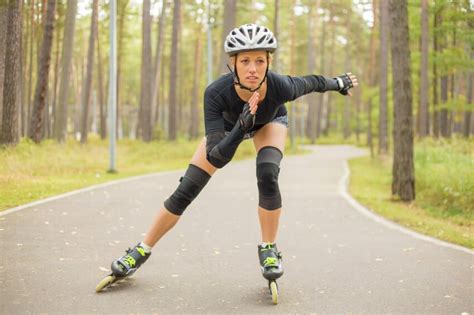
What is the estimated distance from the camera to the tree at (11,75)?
1359cm

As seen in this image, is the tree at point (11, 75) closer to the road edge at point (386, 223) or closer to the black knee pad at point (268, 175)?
the road edge at point (386, 223)

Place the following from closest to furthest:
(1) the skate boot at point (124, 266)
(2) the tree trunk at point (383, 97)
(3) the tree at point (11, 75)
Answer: (1) the skate boot at point (124, 266) → (3) the tree at point (11, 75) → (2) the tree trunk at point (383, 97)

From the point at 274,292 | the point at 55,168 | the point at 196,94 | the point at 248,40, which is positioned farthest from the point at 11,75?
the point at 196,94

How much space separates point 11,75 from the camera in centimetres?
1492

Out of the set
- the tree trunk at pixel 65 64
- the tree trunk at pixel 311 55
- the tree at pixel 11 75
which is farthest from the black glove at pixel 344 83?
the tree trunk at pixel 311 55

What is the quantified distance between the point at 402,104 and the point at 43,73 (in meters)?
14.1

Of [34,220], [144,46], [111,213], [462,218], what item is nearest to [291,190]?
[462,218]

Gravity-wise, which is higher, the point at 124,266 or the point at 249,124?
the point at 249,124

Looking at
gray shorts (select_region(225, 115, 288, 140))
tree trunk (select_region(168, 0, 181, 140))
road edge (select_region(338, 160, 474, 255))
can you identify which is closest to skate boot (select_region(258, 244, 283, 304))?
gray shorts (select_region(225, 115, 288, 140))

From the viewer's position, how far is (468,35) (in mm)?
19391

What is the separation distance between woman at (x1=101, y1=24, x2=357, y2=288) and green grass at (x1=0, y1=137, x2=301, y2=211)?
16.4 ft

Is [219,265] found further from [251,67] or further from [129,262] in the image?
[251,67]

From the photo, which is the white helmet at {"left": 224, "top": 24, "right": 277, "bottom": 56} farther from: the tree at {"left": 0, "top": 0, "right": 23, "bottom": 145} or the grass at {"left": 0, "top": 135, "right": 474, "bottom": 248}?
the tree at {"left": 0, "top": 0, "right": 23, "bottom": 145}

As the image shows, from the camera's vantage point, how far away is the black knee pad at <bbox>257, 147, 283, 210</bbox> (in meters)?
5.04
